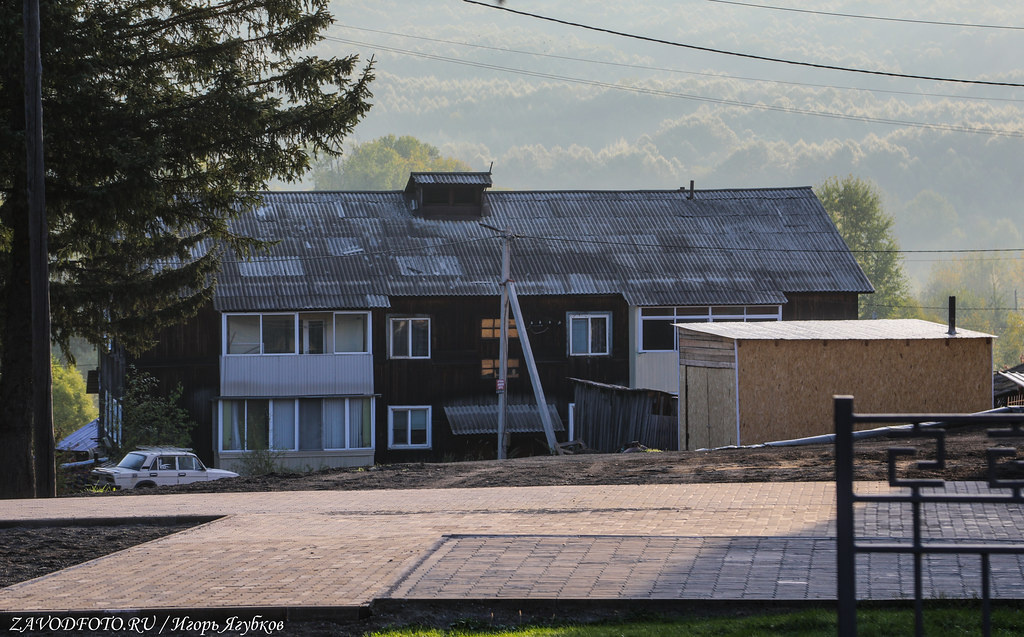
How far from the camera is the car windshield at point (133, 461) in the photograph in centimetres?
2773

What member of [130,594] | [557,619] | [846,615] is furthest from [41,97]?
[846,615]

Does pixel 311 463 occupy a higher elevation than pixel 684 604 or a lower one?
lower

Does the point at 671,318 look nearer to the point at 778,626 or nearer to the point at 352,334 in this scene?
the point at 352,334

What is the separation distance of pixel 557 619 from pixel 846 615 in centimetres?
224

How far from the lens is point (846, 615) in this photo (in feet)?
17.1

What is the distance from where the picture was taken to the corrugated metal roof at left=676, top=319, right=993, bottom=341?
22.7 metres

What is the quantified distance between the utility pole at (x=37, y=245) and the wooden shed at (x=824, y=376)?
12922 millimetres

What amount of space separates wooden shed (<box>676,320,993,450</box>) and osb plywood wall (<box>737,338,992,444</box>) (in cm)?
2

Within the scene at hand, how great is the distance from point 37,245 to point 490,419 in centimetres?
2051

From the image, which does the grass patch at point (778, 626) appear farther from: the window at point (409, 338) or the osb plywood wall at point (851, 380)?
the window at point (409, 338)

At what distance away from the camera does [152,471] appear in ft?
91.0

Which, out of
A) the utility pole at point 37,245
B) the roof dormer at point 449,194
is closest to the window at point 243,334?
the roof dormer at point 449,194

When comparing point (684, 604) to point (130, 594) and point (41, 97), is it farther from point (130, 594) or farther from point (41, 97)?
point (41, 97)

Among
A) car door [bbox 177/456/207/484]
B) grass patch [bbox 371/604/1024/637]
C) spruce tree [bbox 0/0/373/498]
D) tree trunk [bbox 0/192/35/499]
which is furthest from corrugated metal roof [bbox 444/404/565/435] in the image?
grass patch [bbox 371/604/1024/637]
